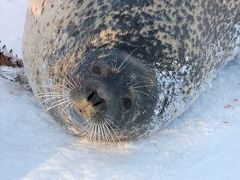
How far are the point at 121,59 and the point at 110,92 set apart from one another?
21 cm

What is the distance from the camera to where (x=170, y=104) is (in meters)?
3.45

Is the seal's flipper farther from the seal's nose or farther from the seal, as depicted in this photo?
the seal's nose

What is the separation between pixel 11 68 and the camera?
13.9 feet

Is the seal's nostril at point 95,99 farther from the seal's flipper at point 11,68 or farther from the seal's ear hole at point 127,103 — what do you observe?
the seal's flipper at point 11,68

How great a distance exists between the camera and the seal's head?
304cm

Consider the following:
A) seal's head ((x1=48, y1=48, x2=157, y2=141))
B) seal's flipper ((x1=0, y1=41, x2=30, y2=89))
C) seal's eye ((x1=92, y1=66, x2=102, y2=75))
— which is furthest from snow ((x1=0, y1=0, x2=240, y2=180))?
seal's eye ((x1=92, y1=66, x2=102, y2=75))

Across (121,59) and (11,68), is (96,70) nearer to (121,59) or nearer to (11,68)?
(121,59)

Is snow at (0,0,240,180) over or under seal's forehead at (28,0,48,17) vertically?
under

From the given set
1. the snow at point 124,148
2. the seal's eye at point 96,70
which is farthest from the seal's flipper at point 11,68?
the seal's eye at point 96,70

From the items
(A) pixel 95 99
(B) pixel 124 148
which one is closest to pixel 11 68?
(B) pixel 124 148

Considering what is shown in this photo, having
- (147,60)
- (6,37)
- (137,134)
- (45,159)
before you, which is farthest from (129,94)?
(6,37)

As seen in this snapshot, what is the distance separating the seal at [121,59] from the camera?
A: 3109 mm

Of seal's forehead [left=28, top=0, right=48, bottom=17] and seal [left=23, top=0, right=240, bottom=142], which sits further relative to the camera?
seal's forehead [left=28, top=0, right=48, bottom=17]

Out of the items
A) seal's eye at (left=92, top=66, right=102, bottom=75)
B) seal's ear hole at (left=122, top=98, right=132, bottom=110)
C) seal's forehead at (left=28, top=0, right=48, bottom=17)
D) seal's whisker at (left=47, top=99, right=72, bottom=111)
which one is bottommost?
seal's ear hole at (left=122, top=98, right=132, bottom=110)
